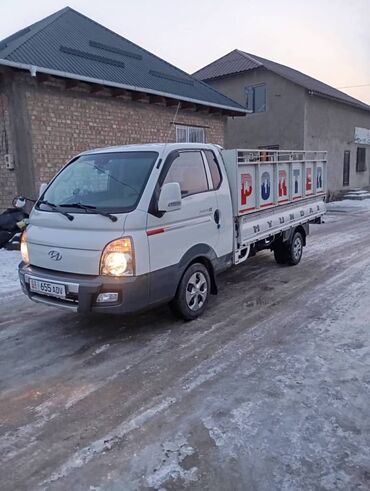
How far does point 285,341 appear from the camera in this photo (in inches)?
170

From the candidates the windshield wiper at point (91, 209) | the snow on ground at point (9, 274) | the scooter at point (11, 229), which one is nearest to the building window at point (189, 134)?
the scooter at point (11, 229)

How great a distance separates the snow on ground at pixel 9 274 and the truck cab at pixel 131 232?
6.26 ft

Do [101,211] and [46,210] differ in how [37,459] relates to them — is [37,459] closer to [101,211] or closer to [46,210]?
[101,211]

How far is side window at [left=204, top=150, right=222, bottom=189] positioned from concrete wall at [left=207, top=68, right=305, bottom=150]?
16266 mm

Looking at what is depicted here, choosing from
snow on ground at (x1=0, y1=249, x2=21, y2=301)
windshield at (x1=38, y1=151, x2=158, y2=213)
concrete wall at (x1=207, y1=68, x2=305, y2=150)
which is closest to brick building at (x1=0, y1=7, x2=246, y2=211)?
snow on ground at (x1=0, y1=249, x2=21, y2=301)

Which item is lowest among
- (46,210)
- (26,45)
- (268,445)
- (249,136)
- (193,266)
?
(268,445)

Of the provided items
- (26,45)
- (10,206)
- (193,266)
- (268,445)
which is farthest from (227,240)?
(26,45)

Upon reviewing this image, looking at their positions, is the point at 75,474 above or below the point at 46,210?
below

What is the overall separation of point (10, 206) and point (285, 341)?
828 cm

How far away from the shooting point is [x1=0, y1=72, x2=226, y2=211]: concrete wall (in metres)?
9.52

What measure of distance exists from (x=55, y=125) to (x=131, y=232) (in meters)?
6.99

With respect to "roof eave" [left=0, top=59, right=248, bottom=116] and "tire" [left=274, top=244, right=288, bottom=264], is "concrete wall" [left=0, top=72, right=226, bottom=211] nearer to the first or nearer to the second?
"roof eave" [left=0, top=59, right=248, bottom=116]

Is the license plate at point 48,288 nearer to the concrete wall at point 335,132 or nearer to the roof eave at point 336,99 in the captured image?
the concrete wall at point 335,132

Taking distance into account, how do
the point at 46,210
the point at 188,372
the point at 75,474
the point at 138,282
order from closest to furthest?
the point at 75,474, the point at 188,372, the point at 138,282, the point at 46,210
